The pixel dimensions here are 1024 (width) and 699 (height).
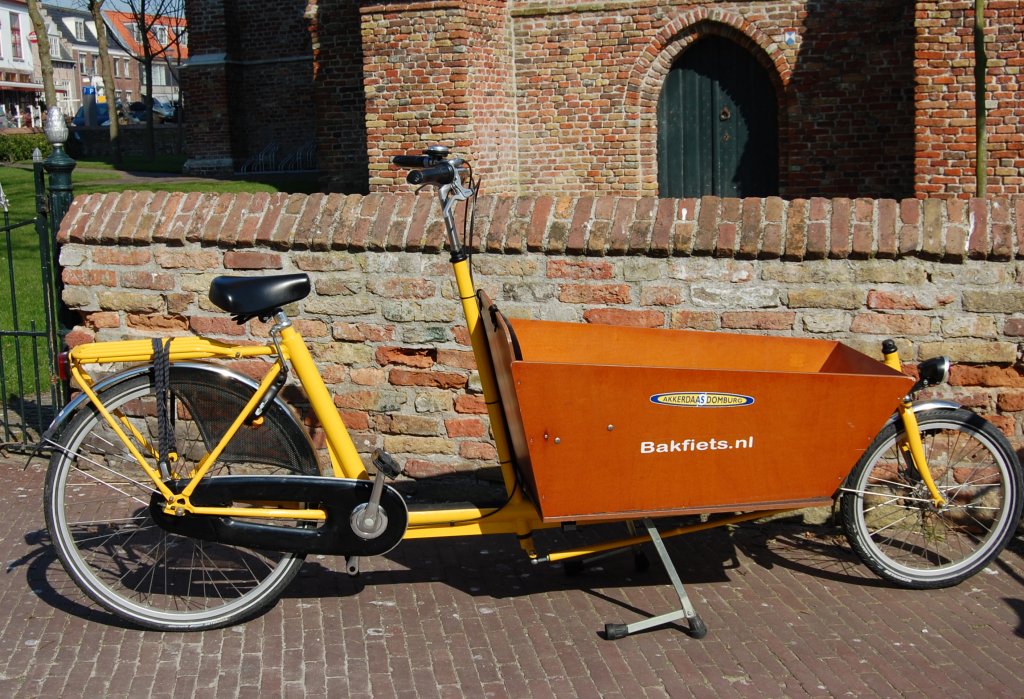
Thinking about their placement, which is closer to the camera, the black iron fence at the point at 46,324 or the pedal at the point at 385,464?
the pedal at the point at 385,464

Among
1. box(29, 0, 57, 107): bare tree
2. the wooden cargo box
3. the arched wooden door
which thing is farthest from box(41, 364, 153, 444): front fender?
box(29, 0, 57, 107): bare tree

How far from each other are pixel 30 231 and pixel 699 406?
Answer: 14.1 m

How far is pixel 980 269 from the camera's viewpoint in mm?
4879

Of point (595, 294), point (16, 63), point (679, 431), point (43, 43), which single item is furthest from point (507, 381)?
point (16, 63)

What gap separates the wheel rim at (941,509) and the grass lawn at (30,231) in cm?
426

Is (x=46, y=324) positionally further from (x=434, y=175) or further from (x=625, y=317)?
(x=625, y=317)

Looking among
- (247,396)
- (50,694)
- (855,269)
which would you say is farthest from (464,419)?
(50,694)

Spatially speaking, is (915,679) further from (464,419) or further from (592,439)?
(464,419)

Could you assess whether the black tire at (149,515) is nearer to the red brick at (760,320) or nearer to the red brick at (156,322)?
the red brick at (156,322)

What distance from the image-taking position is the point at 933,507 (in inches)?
178

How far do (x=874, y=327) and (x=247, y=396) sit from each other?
265 centimetres

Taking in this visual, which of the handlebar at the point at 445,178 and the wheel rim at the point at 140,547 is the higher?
the handlebar at the point at 445,178

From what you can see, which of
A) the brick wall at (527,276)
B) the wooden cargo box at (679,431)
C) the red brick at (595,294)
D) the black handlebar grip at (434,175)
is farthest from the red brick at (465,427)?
the black handlebar grip at (434,175)

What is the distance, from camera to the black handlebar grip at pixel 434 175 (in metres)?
4.18
